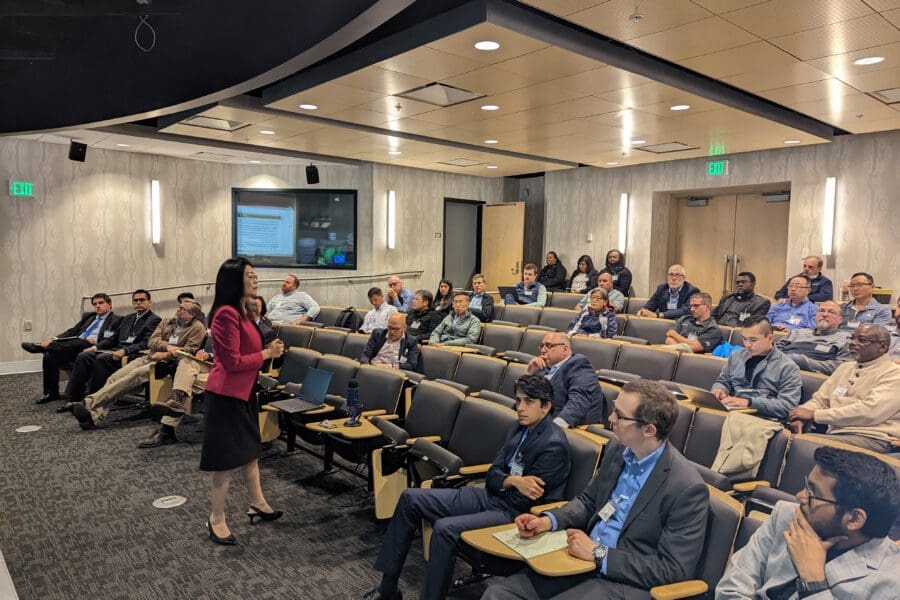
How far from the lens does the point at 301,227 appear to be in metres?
11.6

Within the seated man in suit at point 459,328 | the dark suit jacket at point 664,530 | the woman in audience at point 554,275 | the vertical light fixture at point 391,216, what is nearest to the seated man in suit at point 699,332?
the seated man in suit at point 459,328

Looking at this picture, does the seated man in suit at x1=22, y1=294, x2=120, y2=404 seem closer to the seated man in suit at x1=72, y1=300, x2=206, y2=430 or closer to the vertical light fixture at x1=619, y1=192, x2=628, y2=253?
the seated man in suit at x1=72, y1=300, x2=206, y2=430

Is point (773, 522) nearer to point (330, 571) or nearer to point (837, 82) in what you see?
point (330, 571)

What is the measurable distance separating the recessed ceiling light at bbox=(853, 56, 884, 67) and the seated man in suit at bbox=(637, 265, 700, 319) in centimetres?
327

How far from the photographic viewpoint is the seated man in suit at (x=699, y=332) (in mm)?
6293

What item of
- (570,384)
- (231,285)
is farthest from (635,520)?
(231,285)

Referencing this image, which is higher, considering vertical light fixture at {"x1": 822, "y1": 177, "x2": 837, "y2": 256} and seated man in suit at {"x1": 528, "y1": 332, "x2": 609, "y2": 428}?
vertical light fixture at {"x1": 822, "y1": 177, "x2": 837, "y2": 256}

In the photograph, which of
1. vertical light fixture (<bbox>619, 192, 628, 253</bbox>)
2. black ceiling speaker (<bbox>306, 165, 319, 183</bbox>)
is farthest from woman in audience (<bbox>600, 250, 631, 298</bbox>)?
black ceiling speaker (<bbox>306, 165, 319, 183</bbox>)

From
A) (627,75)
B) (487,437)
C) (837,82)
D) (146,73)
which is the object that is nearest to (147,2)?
(146,73)

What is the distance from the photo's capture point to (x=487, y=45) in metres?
4.60

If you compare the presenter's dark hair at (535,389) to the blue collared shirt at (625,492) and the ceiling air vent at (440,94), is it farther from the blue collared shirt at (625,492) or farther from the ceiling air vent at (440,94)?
the ceiling air vent at (440,94)

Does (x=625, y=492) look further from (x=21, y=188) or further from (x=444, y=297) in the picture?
(x=21, y=188)

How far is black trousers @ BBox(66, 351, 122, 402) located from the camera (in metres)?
7.02

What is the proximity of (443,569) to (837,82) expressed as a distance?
5445mm
